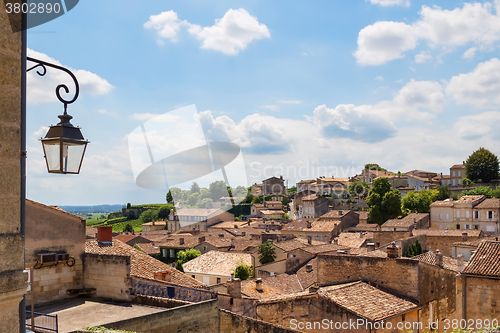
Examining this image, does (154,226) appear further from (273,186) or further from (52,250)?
(52,250)

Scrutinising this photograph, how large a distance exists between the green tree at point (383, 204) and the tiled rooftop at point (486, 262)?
1877 inches

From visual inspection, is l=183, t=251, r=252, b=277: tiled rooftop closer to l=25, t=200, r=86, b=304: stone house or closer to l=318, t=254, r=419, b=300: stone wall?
l=318, t=254, r=419, b=300: stone wall

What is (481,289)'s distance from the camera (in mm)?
14273

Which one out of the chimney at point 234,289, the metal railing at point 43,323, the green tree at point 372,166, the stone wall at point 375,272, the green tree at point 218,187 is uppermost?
the green tree at point 372,166

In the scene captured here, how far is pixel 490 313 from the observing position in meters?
13.8

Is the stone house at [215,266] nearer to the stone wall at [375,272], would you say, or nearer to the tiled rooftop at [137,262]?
the stone wall at [375,272]

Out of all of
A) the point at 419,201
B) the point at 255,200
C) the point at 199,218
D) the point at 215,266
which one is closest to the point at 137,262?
the point at 215,266

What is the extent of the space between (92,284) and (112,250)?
2.44 m

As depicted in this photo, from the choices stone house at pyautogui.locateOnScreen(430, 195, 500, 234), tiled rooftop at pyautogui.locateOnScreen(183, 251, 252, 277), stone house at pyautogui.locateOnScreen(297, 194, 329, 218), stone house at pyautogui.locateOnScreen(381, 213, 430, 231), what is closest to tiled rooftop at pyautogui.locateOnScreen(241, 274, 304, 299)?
tiled rooftop at pyautogui.locateOnScreen(183, 251, 252, 277)

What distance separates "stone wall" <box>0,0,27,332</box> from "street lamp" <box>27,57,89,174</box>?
0.67m

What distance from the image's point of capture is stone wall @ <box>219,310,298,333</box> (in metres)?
10.1

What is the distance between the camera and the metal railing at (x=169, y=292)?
10336 millimetres

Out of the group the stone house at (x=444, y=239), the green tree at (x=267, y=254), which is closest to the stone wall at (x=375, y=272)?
the green tree at (x=267, y=254)

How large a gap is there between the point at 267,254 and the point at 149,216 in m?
73.4
